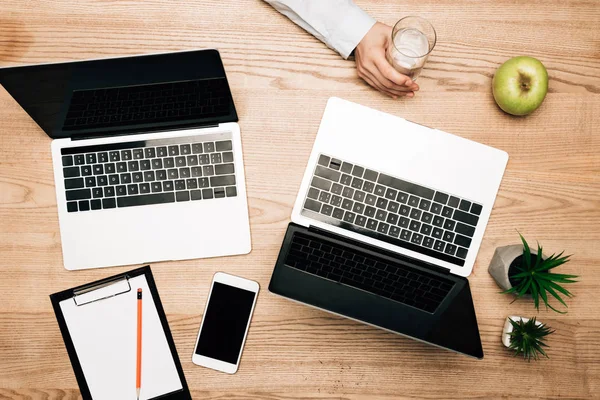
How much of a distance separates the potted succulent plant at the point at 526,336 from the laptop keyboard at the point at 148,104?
736 mm

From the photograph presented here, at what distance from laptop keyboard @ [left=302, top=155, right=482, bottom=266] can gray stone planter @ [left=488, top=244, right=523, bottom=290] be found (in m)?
0.07

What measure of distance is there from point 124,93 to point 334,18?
446mm

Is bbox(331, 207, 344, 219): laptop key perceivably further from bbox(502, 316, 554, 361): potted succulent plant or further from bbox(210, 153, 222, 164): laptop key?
bbox(502, 316, 554, 361): potted succulent plant

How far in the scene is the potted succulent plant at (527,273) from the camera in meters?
0.90

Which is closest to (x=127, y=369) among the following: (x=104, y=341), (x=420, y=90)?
(x=104, y=341)

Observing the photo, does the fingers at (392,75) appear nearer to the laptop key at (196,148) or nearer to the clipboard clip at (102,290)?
A: the laptop key at (196,148)

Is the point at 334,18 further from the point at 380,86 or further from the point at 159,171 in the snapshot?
the point at 159,171

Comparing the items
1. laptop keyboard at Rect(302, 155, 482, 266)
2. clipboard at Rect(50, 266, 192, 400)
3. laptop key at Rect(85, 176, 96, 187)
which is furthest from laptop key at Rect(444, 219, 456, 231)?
laptop key at Rect(85, 176, 96, 187)

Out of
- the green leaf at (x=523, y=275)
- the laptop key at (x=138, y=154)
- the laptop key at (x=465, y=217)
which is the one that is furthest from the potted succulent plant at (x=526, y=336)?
the laptop key at (x=138, y=154)

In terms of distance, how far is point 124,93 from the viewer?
0.83 meters

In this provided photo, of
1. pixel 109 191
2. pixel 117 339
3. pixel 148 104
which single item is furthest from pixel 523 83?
pixel 117 339

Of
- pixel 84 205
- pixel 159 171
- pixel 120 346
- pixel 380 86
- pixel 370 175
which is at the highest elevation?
pixel 380 86

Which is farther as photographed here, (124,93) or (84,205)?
(84,205)

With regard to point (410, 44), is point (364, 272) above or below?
below
